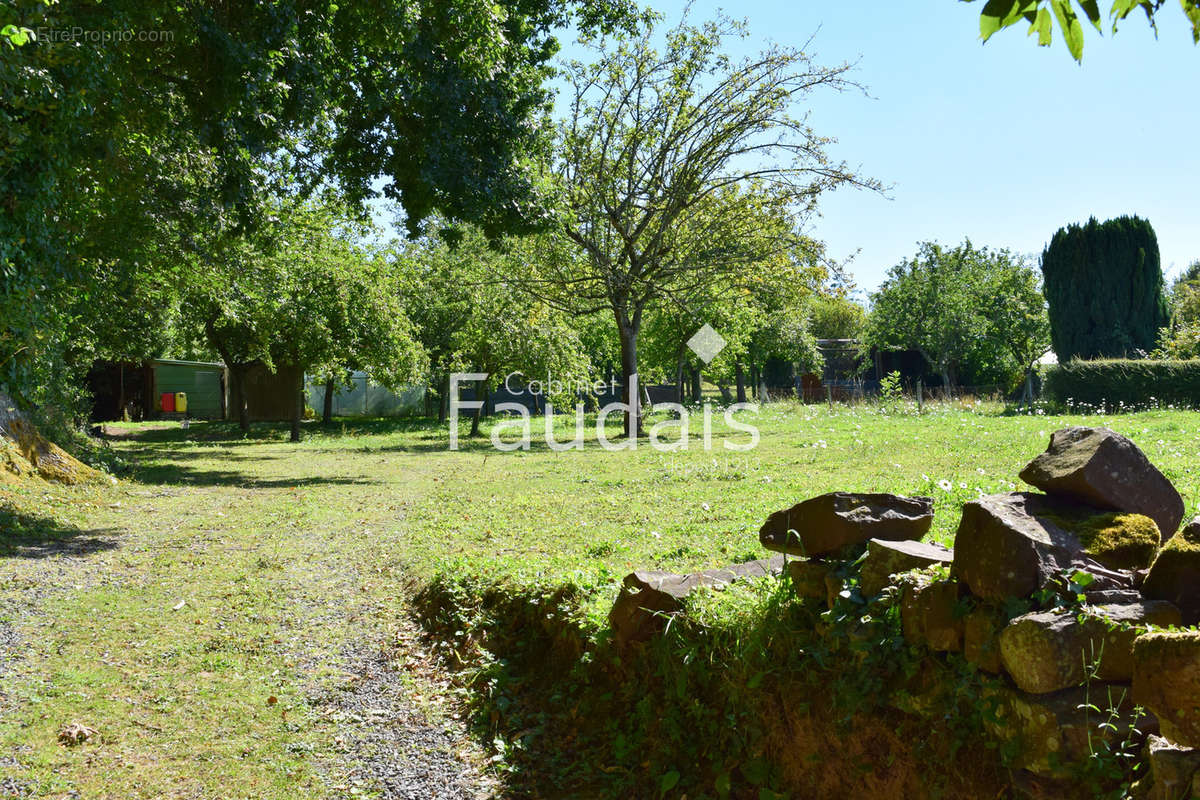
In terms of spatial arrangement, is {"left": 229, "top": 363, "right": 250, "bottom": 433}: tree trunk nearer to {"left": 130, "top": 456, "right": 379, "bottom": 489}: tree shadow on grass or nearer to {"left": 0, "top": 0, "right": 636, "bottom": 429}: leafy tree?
{"left": 130, "top": 456, "right": 379, "bottom": 489}: tree shadow on grass

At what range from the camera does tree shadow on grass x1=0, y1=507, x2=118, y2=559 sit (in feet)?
27.7

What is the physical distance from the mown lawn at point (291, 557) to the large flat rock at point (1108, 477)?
2281mm

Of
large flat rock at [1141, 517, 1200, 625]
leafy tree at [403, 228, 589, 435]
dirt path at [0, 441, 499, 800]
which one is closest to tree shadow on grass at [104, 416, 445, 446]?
leafy tree at [403, 228, 589, 435]

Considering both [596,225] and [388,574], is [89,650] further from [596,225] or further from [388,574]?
[596,225]

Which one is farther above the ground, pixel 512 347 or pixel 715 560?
pixel 512 347

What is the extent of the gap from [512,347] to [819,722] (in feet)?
68.7

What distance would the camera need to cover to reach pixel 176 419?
35844 millimetres

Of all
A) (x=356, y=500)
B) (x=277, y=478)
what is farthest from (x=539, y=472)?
(x=277, y=478)

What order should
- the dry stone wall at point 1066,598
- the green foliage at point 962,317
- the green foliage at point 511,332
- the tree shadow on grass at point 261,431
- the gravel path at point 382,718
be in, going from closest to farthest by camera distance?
the dry stone wall at point 1066,598 < the gravel path at point 382,718 < the green foliage at point 511,332 < the tree shadow on grass at point 261,431 < the green foliage at point 962,317

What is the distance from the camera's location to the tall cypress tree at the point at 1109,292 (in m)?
29.3

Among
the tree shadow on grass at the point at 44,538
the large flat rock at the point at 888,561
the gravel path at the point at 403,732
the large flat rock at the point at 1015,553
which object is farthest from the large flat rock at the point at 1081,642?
the tree shadow on grass at the point at 44,538

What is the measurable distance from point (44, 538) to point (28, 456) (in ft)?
11.9

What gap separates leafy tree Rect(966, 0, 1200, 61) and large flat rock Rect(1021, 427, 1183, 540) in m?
1.52

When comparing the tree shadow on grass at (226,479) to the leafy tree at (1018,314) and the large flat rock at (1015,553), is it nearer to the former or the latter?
the large flat rock at (1015,553)
